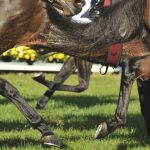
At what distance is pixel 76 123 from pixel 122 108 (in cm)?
204

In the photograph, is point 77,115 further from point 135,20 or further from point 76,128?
point 135,20

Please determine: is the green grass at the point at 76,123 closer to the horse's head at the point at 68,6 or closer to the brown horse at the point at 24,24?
the brown horse at the point at 24,24

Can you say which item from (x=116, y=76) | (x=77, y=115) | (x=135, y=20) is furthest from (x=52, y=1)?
(x=116, y=76)

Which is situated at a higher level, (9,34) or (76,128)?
(9,34)

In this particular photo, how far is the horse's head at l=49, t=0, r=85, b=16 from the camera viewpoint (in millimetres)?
5352

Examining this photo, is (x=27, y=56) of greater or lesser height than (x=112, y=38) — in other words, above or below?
below

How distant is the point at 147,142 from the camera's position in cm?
592

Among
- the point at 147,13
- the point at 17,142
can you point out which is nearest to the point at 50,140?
the point at 17,142

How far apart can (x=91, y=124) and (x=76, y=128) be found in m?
0.37

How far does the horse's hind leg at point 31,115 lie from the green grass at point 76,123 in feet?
0.56

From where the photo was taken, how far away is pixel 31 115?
5297mm

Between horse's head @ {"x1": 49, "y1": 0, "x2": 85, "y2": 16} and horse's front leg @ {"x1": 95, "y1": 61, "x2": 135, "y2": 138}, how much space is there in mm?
792

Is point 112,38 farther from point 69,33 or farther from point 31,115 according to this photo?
point 31,115

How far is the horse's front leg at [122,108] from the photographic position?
4.96 metres
